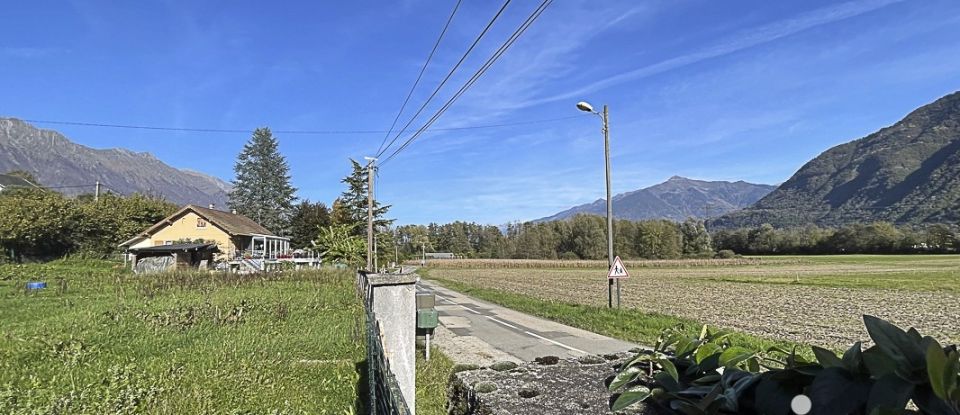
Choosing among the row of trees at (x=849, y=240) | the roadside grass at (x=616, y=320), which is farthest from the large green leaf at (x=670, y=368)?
the row of trees at (x=849, y=240)

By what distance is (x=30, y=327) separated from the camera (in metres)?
9.52

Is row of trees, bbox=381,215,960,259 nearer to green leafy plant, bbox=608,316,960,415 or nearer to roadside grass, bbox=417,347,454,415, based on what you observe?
roadside grass, bbox=417,347,454,415

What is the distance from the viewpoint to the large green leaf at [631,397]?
4.56 ft

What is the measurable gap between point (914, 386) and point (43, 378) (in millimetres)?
8321

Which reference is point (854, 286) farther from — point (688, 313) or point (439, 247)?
point (439, 247)

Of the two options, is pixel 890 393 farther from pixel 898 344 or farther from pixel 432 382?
pixel 432 382

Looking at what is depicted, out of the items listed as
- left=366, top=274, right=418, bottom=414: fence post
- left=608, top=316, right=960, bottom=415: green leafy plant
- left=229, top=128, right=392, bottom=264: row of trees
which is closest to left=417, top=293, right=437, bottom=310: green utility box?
left=366, top=274, right=418, bottom=414: fence post

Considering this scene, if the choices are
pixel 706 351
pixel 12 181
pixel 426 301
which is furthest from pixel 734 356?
pixel 12 181

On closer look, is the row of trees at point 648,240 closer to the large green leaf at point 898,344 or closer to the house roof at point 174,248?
the house roof at point 174,248

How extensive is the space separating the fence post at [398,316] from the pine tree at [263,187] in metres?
76.2

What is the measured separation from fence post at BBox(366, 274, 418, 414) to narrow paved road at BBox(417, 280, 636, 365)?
178 inches

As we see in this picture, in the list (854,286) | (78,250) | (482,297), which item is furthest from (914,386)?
(78,250)

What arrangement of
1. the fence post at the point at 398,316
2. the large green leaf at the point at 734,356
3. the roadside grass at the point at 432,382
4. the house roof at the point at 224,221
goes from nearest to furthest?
the large green leaf at the point at 734,356 < the fence post at the point at 398,316 < the roadside grass at the point at 432,382 < the house roof at the point at 224,221

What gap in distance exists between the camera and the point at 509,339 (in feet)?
42.5
